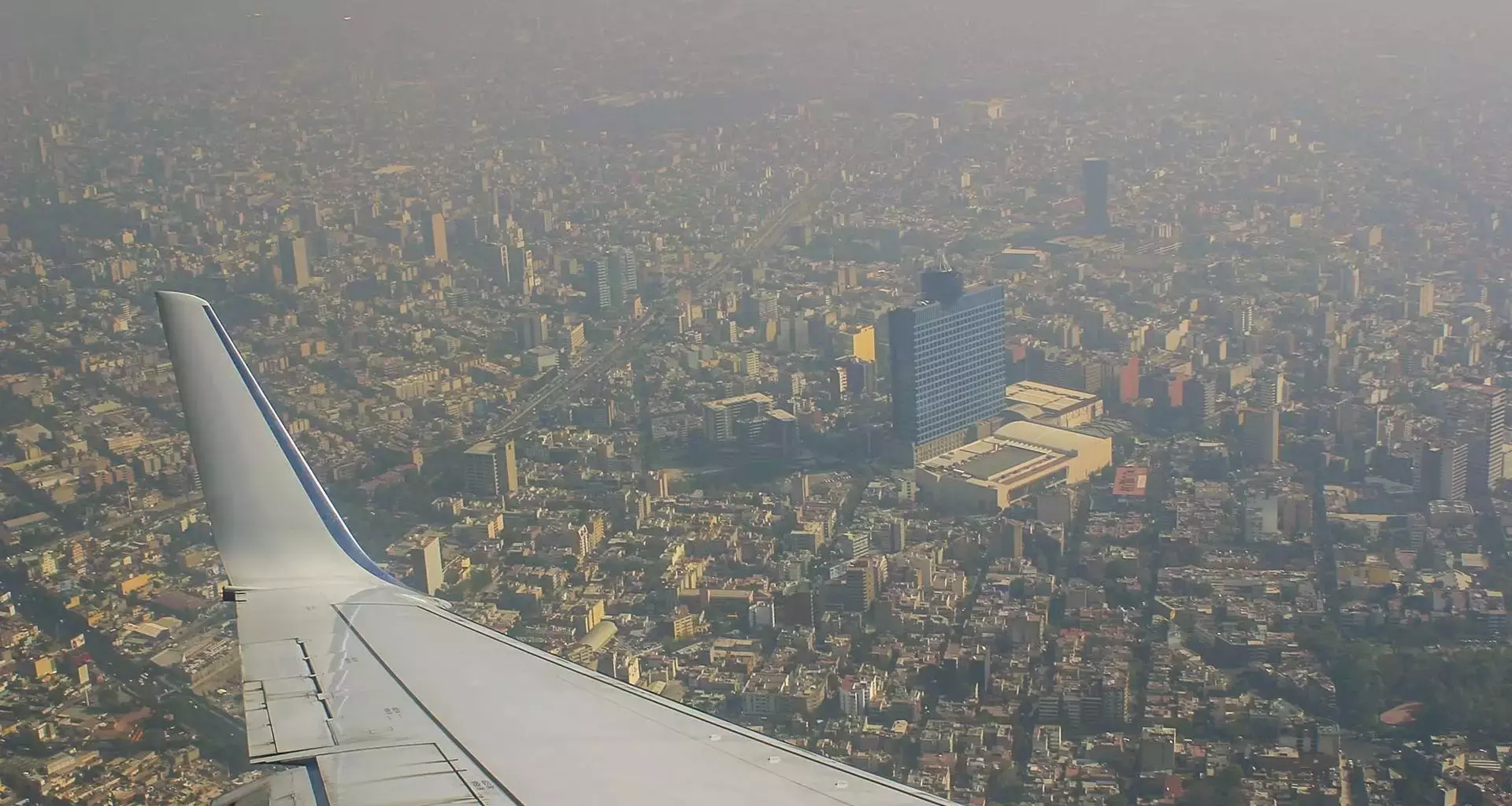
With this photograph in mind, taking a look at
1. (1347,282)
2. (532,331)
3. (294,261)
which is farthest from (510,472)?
(1347,282)

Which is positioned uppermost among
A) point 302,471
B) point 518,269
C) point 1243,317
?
point 302,471

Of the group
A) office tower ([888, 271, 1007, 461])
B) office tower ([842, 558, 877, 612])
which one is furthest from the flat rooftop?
office tower ([842, 558, 877, 612])

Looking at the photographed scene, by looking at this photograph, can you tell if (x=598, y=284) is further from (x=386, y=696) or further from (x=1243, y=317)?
(x=386, y=696)

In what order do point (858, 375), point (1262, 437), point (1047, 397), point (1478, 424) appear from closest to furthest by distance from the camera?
point (1478, 424)
point (1262, 437)
point (1047, 397)
point (858, 375)

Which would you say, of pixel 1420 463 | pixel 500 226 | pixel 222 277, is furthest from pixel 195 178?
pixel 1420 463

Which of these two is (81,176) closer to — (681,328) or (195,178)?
(195,178)

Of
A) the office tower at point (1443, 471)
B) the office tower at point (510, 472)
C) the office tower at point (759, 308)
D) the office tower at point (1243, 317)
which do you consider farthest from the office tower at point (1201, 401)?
the office tower at point (510, 472)
